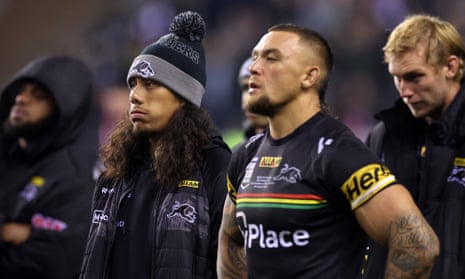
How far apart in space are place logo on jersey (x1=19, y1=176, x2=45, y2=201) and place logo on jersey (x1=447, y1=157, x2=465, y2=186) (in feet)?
9.71

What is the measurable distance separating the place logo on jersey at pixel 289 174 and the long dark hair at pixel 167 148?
0.84m

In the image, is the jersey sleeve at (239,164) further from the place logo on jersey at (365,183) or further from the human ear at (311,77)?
the place logo on jersey at (365,183)

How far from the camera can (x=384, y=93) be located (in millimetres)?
10828

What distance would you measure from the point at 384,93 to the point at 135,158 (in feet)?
19.8

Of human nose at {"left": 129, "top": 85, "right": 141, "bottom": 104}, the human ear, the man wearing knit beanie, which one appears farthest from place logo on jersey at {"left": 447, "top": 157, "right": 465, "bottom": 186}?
human nose at {"left": 129, "top": 85, "right": 141, "bottom": 104}

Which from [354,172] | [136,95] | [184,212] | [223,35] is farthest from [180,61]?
[223,35]

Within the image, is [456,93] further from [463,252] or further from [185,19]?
[185,19]

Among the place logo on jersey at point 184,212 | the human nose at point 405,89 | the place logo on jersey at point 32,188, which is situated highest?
the place logo on jersey at point 32,188

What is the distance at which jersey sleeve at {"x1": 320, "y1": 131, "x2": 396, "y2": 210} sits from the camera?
156 inches

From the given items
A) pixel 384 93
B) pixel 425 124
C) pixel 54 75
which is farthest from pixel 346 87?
pixel 425 124

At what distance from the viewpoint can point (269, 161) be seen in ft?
14.2

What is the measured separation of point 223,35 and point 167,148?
27.1 feet

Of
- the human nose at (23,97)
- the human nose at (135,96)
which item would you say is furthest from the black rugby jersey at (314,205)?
the human nose at (23,97)

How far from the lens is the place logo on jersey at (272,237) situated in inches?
161
